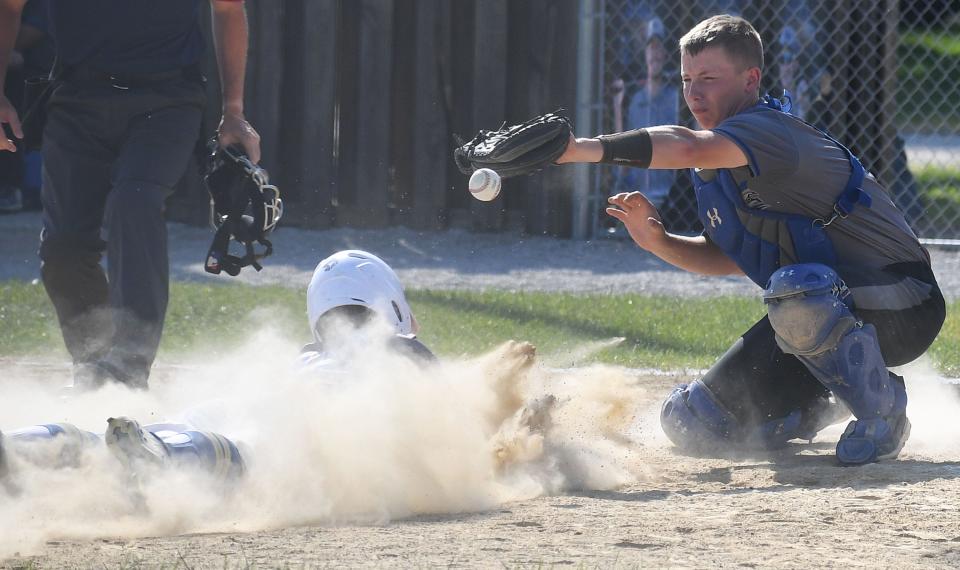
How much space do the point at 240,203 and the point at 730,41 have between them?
6.97 ft

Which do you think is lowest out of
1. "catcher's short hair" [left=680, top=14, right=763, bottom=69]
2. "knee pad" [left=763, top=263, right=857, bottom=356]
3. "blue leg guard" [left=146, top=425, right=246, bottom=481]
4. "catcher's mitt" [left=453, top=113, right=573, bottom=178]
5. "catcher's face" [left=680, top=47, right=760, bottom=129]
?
"blue leg guard" [left=146, top=425, right=246, bottom=481]

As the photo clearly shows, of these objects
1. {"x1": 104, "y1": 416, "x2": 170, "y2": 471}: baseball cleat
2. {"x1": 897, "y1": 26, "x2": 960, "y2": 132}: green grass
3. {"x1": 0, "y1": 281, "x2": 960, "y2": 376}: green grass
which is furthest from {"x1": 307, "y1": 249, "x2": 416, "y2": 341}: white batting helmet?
{"x1": 897, "y1": 26, "x2": 960, "y2": 132}: green grass

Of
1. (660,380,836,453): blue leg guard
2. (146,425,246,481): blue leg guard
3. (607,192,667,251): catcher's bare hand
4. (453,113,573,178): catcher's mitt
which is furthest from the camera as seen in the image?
(607,192,667,251): catcher's bare hand

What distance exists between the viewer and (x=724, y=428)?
5234 millimetres

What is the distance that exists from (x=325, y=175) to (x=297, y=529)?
854 centimetres

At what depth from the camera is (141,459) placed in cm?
365

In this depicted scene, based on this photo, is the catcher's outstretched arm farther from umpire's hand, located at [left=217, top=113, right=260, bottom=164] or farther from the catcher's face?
umpire's hand, located at [left=217, top=113, right=260, bottom=164]

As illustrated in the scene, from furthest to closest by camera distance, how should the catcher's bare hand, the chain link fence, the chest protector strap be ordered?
the chain link fence < the catcher's bare hand < the chest protector strap

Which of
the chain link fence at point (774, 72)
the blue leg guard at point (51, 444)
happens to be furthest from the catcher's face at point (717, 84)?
the chain link fence at point (774, 72)

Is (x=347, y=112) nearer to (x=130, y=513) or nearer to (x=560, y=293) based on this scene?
(x=560, y=293)

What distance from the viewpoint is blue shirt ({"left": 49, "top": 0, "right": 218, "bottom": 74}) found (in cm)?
570

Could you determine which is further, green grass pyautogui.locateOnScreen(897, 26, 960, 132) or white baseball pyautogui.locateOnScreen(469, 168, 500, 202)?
green grass pyautogui.locateOnScreen(897, 26, 960, 132)

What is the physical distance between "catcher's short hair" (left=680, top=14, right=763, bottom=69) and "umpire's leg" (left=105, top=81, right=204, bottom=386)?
2.19 meters

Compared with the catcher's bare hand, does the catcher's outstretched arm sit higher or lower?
higher
